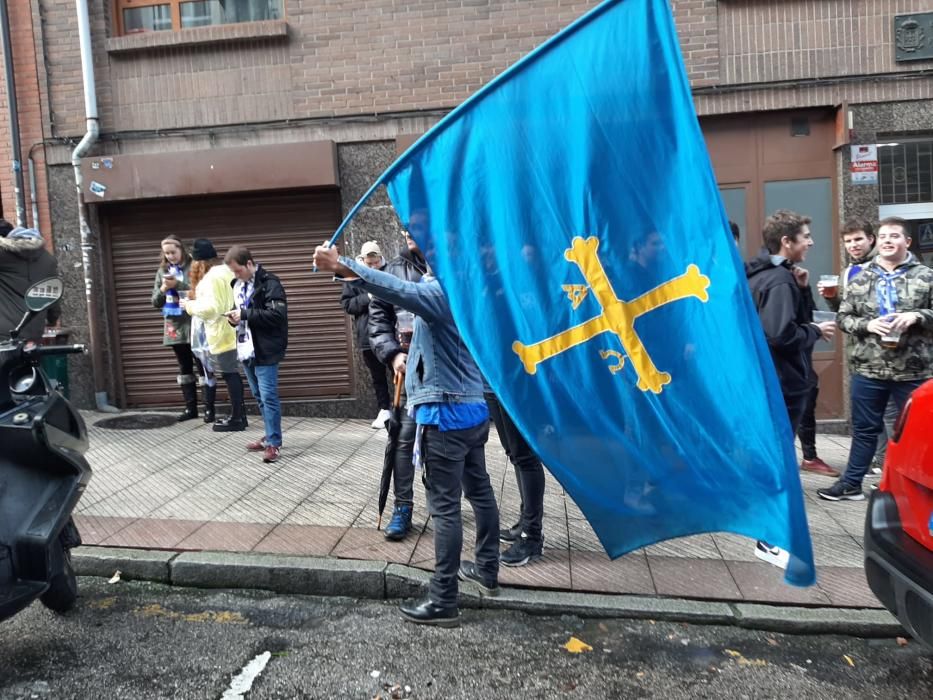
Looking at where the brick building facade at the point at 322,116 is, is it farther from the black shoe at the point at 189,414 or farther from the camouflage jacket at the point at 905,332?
the camouflage jacket at the point at 905,332

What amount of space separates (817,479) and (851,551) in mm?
1598

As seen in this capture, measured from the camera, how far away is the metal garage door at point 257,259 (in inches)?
329

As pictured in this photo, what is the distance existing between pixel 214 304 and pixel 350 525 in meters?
2.98

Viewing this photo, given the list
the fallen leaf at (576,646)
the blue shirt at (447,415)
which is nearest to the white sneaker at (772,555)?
the fallen leaf at (576,646)

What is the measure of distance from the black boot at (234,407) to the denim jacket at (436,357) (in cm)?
415

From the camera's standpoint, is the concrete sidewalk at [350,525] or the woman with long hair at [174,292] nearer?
the concrete sidewalk at [350,525]

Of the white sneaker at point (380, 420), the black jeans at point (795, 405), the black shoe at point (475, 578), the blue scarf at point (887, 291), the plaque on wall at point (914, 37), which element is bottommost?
the black shoe at point (475, 578)

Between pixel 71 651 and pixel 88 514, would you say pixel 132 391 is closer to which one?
pixel 88 514

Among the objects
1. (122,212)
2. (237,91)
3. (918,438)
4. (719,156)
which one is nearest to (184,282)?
(122,212)

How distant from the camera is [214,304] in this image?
6.79 metres

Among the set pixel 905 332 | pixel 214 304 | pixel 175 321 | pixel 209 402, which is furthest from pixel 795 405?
pixel 175 321

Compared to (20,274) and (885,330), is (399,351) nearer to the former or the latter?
(20,274)

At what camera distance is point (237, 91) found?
812 centimetres

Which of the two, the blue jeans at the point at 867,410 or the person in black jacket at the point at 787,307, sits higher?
the person in black jacket at the point at 787,307
